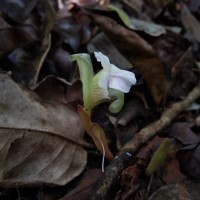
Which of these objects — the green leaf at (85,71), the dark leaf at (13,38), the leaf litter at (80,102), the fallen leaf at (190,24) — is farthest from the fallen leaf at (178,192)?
the fallen leaf at (190,24)

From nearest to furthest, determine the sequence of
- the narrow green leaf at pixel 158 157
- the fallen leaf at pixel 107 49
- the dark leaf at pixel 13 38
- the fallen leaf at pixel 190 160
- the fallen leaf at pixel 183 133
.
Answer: the narrow green leaf at pixel 158 157 < the fallen leaf at pixel 190 160 < the fallen leaf at pixel 183 133 < the dark leaf at pixel 13 38 < the fallen leaf at pixel 107 49

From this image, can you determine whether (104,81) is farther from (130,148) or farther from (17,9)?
(17,9)

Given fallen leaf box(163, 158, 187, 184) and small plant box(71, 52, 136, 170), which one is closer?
small plant box(71, 52, 136, 170)

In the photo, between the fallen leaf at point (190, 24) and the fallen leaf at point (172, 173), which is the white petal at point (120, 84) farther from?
Result: the fallen leaf at point (190, 24)

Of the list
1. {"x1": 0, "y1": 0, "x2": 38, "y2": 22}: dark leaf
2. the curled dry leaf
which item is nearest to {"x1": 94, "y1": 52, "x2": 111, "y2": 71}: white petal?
the curled dry leaf

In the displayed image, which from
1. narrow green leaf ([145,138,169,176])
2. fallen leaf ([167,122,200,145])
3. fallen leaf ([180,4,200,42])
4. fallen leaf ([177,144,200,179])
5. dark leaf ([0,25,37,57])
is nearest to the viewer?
narrow green leaf ([145,138,169,176])

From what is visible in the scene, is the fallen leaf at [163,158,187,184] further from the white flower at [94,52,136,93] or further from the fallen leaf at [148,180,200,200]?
the white flower at [94,52,136,93]

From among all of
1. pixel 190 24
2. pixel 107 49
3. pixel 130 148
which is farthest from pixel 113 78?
pixel 190 24
